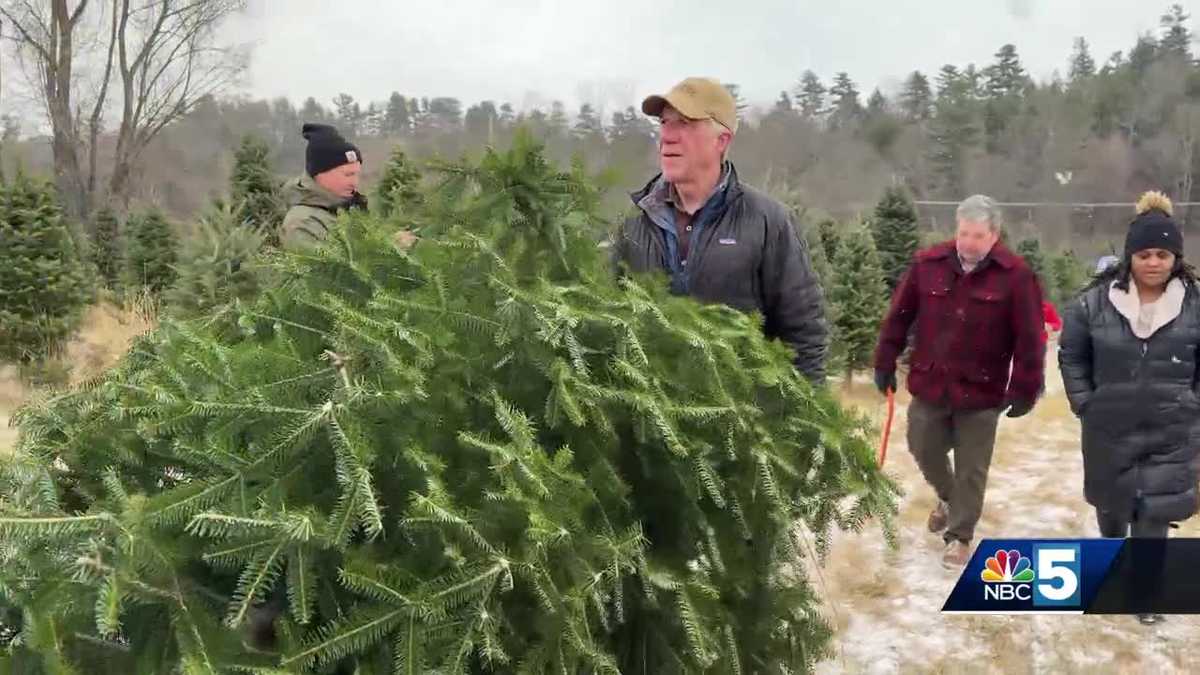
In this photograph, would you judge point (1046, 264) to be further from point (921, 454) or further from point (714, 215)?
point (714, 215)

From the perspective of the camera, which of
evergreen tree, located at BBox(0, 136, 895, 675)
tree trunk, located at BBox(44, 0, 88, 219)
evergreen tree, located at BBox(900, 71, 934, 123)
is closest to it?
evergreen tree, located at BBox(0, 136, 895, 675)

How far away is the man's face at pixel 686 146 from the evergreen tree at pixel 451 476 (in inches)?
30.3

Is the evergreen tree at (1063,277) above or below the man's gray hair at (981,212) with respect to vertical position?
below

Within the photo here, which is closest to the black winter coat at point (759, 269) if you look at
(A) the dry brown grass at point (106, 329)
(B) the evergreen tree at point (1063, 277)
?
(A) the dry brown grass at point (106, 329)

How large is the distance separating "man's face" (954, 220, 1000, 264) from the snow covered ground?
1.15 meters

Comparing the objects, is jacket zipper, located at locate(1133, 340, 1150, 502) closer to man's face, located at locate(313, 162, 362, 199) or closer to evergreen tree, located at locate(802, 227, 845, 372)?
man's face, located at locate(313, 162, 362, 199)

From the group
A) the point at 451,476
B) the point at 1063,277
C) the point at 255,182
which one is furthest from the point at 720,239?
the point at 1063,277

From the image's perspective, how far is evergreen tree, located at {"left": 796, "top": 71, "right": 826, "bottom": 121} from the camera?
40031 mm

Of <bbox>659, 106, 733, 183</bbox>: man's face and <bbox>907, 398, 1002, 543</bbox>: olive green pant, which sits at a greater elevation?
<bbox>659, 106, 733, 183</bbox>: man's face

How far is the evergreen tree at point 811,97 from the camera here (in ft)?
131

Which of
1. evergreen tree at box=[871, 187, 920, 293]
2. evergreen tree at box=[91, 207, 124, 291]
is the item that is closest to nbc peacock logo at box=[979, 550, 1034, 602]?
evergreen tree at box=[871, 187, 920, 293]

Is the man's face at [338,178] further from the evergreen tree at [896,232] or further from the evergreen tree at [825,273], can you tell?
the evergreen tree at [896,232]

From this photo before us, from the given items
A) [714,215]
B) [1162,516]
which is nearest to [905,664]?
[1162,516]

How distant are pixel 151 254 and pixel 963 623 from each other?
12.3 metres
